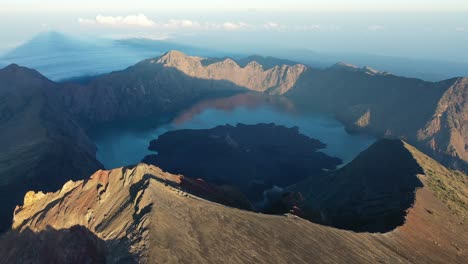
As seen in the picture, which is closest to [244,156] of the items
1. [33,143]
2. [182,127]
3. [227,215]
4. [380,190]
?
[182,127]

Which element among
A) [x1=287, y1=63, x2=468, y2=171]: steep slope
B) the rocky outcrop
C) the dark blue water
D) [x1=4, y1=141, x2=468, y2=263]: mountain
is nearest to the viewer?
[x1=4, y1=141, x2=468, y2=263]: mountain

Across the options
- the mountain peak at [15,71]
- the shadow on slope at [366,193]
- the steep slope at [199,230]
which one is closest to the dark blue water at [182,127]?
the mountain peak at [15,71]

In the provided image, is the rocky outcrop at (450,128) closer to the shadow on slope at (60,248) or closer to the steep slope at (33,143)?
the steep slope at (33,143)

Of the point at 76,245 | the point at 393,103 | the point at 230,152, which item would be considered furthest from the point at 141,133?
the point at 76,245

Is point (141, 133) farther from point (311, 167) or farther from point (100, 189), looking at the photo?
point (100, 189)

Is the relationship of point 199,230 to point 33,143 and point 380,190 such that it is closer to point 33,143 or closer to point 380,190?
point 380,190

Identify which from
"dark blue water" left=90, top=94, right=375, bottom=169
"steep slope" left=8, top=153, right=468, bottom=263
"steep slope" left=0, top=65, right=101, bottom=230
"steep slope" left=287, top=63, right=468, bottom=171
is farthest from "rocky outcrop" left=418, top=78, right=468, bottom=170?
"steep slope" left=0, top=65, right=101, bottom=230

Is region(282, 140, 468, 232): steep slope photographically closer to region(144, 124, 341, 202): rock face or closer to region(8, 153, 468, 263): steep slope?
region(8, 153, 468, 263): steep slope
